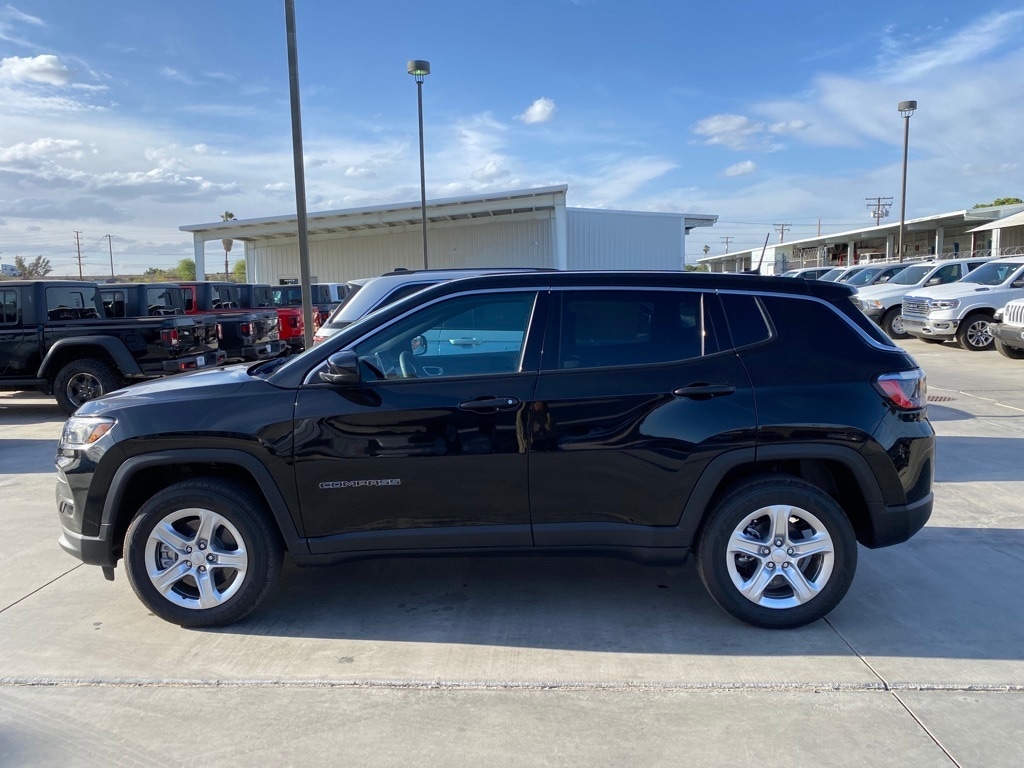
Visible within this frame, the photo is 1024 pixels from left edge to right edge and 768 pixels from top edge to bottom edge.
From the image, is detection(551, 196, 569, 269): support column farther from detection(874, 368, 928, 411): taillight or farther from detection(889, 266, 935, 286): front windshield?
detection(874, 368, 928, 411): taillight

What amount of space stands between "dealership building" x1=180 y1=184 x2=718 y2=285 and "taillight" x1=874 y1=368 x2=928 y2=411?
26.6 meters

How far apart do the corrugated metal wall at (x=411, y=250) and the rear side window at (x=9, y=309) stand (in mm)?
26489

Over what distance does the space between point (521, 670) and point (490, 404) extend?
1.28 m

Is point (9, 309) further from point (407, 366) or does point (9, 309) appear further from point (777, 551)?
point (777, 551)

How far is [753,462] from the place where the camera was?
3951 mm

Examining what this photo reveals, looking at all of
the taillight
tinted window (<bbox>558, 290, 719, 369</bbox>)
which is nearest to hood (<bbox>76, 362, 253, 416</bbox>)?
tinted window (<bbox>558, 290, 719, 369</bbox>)

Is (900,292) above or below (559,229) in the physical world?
below

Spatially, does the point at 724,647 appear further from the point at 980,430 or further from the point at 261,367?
the point at 980,430

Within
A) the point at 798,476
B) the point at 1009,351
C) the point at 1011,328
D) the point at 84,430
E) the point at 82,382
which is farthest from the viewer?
the point at 1009,351

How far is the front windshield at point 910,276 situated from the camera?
1997cm

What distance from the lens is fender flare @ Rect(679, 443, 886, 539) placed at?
389 centimetres

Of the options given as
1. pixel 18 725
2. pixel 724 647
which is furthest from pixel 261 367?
pixel 724 647

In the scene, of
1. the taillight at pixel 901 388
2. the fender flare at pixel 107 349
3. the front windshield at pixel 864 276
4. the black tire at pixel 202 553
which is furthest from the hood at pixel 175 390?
the front windshield at pixel 864 276

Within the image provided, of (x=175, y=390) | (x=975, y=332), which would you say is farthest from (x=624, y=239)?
(x=175, y=390)
